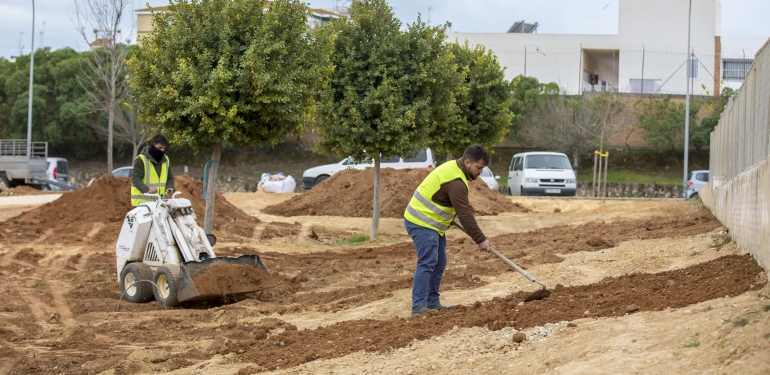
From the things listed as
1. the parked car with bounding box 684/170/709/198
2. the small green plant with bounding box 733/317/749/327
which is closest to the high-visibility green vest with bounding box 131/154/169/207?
the small green plant with bounding box 733/317/749/327

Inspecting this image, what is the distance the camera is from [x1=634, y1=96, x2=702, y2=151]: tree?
3628 cm

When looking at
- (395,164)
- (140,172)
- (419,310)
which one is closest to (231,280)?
(140,172)

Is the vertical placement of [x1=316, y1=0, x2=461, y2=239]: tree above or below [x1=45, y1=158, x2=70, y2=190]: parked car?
above

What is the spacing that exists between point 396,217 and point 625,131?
2232cm

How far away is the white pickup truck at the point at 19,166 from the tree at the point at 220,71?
19414mm

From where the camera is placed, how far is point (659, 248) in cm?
1017

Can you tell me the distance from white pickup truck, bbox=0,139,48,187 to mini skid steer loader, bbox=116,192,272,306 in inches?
885

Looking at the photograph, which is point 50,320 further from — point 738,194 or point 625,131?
point 625,131

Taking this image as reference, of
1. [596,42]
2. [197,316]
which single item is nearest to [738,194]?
[197,316]

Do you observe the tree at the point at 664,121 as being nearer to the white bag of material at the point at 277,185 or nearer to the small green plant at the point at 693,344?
the white bag of material at the point at 277,185

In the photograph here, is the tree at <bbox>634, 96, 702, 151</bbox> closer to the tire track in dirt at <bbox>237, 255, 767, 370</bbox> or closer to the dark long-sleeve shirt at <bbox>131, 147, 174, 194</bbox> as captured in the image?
the tire track in dirt at <bbox>237, 255, 767, 370</bbox>

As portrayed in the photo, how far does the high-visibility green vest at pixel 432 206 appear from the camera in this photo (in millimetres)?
7020

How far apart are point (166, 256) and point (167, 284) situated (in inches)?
13.2

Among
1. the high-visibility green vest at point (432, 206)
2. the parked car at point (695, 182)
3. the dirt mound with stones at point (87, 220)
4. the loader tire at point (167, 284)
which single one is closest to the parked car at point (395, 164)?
the dirt mound with stones at point (87, 220)
